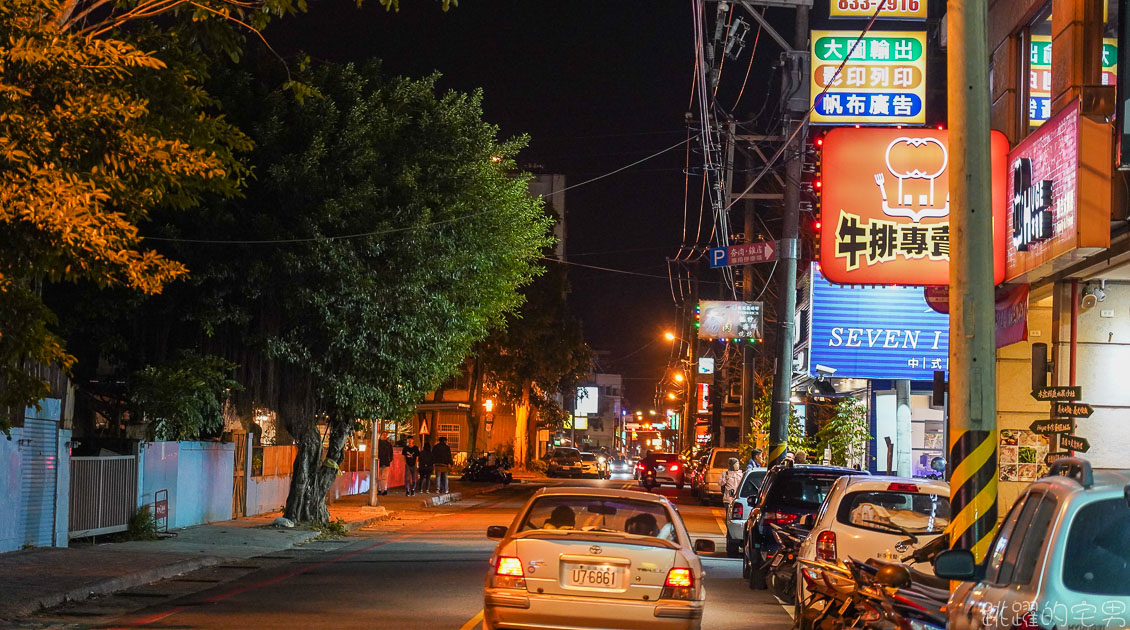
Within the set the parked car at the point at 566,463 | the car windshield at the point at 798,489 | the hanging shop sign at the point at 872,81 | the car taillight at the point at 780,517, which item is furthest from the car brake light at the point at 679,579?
the parked car at the point at 566,463

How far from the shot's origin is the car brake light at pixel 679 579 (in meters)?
9.91

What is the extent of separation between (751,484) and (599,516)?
10714 millimetres

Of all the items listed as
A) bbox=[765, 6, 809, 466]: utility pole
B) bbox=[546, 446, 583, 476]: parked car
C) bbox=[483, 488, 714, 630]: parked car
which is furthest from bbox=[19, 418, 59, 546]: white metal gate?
bbox=[546, 446, 583, 476]: parked car

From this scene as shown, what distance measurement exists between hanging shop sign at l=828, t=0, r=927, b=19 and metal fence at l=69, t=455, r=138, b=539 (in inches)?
597

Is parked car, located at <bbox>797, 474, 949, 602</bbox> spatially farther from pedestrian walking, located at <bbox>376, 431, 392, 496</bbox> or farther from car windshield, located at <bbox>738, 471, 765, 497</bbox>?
pedestrian walking, located at <bbox>376, 431, 392, 496</bbox>

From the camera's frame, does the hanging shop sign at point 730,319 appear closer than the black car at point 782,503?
No

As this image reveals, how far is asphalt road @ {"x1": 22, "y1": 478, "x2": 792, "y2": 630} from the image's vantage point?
12.5 meters

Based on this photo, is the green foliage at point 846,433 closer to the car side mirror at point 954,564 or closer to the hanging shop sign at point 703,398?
the car side mirror at point 954,564

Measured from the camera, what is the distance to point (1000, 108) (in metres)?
18.8

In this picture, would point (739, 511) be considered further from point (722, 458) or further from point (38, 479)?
point (722, 458)

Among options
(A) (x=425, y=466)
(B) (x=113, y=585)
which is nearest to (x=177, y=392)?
(B) (x=113, y=585)

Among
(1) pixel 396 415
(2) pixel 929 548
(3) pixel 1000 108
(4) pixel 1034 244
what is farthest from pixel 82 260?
(1) pixel 396 415

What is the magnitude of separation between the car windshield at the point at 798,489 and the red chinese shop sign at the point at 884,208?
171 inches

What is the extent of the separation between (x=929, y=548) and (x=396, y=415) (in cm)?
1648
